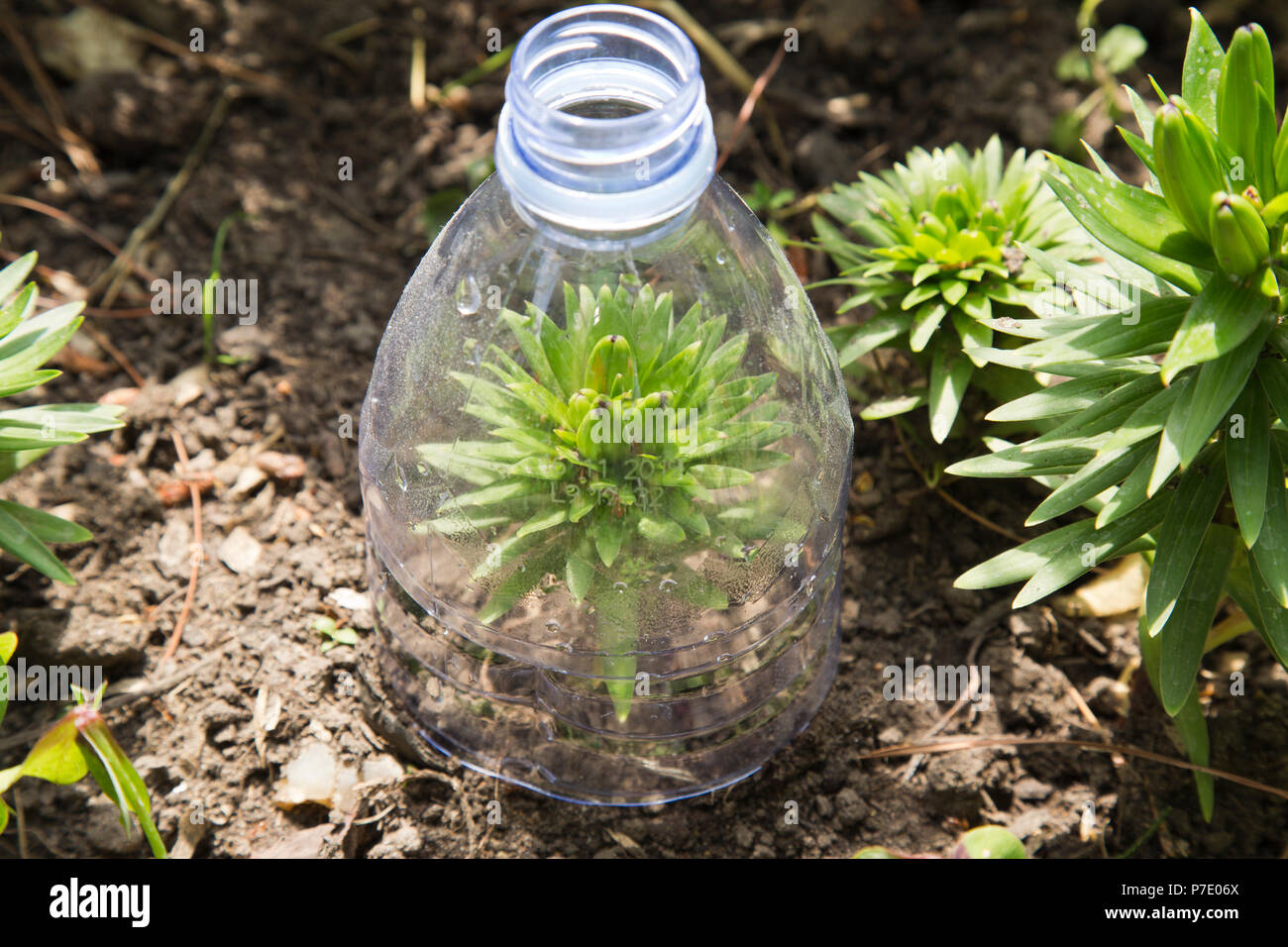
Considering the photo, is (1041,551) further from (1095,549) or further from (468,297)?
(468,297)

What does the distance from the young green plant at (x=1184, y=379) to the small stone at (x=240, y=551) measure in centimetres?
136

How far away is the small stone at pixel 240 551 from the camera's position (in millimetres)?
2215

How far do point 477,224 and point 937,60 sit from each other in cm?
159

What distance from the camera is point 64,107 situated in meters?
2.76

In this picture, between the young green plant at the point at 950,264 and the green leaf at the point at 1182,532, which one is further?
the young green plant at the point at 950,264

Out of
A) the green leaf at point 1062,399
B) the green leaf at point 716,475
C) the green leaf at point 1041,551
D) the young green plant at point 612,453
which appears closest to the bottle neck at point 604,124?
the young green plant at point 612,453

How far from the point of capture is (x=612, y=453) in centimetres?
170

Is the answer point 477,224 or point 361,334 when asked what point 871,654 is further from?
point 361,334

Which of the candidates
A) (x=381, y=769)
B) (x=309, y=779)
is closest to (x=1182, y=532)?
(x=381, y=769)

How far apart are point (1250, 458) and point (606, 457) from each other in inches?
36.9

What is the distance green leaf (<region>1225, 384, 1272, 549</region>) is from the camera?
156cm

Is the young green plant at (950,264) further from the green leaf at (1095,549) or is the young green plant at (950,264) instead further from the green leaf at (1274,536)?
the green leaf at (1274,536)
